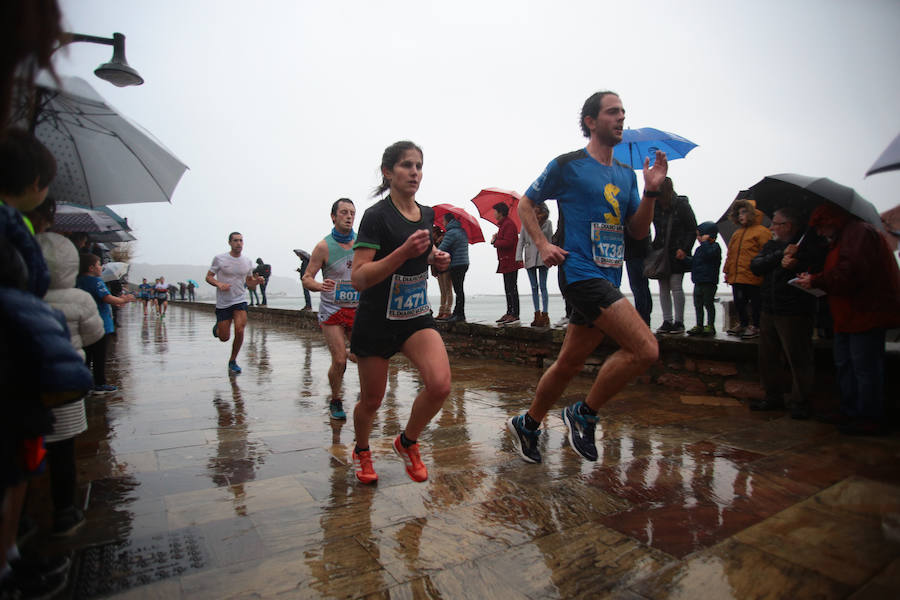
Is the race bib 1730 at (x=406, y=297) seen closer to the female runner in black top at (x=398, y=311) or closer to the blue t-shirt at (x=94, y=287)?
the female runner in black top at (x=398, y=311)

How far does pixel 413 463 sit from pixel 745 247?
4655 mm

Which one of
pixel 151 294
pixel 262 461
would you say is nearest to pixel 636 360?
pixel 262 461

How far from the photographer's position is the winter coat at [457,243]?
8930 millimetres

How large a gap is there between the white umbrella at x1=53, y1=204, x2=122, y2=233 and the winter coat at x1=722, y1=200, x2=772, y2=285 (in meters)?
7.10

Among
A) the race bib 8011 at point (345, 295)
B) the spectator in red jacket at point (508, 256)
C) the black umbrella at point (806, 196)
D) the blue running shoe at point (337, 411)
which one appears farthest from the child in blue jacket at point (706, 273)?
the blue running shoe at point (337, 411)

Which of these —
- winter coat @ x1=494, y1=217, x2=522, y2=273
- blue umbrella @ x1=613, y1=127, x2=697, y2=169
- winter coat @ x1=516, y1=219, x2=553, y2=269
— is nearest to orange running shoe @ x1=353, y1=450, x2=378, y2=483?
blue umbrella @ x1=613, y1=127, x2=697, y2=169

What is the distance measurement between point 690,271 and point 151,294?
1261 inches

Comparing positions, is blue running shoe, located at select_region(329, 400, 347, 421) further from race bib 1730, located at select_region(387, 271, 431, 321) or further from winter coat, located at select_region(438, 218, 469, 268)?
winter coat, located at select_region(438, 218, 469, 268)

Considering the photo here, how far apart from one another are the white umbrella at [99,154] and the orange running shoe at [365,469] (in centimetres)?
317

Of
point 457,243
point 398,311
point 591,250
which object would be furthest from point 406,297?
point 457,243

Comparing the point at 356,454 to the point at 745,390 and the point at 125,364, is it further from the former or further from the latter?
the point at 125,364

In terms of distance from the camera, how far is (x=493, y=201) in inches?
356

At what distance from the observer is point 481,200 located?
917 centimetres

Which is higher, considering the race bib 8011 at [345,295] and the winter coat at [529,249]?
the winter coat at [529,249]
